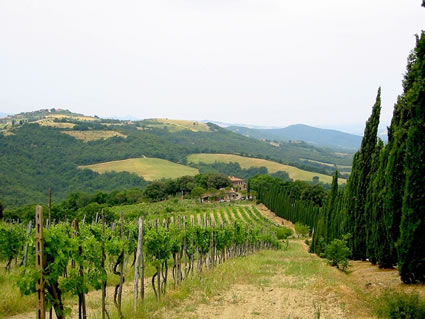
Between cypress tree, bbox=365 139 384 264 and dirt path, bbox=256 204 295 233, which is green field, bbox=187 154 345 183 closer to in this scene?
dirt path, bbox=256 204 295 233

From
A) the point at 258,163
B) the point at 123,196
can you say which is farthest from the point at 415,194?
the point at 258,163

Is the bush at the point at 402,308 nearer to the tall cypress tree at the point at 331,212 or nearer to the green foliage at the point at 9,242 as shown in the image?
the green foliage at the point at 9,242

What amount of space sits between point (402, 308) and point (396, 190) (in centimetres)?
450

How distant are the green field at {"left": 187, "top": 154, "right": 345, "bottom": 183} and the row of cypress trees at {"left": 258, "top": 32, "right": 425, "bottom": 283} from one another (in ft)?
327

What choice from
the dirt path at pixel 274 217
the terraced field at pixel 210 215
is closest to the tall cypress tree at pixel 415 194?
the terraced field at pixel 210 215

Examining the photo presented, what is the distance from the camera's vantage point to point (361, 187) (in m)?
19.0

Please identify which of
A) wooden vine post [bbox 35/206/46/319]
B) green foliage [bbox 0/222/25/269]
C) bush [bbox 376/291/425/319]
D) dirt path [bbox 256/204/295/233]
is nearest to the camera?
wooden vine post [bbox 35/206/46/319]

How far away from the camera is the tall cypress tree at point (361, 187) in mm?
18469

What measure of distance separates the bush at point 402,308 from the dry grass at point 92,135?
140 meters

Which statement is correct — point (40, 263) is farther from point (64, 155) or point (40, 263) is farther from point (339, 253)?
point (64, 155)

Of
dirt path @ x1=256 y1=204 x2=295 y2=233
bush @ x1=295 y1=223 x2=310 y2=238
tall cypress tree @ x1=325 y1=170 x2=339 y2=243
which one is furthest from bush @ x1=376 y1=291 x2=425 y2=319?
dirt path @ x1=256 y1=204 x2=295 y2=233

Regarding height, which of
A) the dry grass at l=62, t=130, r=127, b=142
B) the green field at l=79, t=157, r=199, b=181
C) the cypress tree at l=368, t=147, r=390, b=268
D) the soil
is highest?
the cypress tree at l=368, t=147, r=390, b=268

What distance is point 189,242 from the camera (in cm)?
1428

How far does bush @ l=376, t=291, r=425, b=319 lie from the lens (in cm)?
719
